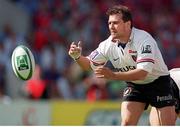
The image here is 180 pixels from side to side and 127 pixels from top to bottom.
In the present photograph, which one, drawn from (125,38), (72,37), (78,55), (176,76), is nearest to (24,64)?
(78,55)

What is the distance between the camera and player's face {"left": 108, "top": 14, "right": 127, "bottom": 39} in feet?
32.0

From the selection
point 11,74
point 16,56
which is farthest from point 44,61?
point 16,56

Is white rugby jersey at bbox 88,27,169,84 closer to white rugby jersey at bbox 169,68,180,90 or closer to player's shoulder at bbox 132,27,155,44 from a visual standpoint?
player's shoulder at bbox 132,27,155,44

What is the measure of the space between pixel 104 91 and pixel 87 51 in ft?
6.45

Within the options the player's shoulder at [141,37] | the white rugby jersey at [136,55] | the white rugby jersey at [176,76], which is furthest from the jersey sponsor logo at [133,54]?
the white rugby jersey at [176,76]

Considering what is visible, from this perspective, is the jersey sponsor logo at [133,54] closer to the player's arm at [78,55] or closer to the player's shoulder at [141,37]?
the player's shoulder at [141,37]

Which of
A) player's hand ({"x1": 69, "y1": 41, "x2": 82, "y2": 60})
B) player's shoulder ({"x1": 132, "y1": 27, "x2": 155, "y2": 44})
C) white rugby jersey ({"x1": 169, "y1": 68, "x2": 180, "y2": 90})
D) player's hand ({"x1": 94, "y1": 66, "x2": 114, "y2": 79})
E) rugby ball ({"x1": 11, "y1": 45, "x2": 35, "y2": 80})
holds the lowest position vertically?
white rugby jersey ({"x1": 169, "y1": 68, "x2": 180, "y2": 90})

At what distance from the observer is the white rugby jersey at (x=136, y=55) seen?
966 cm

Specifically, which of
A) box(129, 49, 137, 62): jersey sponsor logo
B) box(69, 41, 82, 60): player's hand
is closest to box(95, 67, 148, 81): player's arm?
box(129, 49, 137, 62): jersey sponsor logo

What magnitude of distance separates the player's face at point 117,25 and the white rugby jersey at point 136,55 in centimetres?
15

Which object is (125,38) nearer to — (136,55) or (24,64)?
(136,55)

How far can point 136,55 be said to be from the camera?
9820 mm

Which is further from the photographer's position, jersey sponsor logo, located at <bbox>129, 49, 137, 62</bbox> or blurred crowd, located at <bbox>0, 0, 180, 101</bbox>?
blurred crowd, located at <bbox>0, 0, 180, 101</bbox>

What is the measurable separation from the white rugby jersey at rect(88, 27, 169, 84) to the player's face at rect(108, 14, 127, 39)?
153mm
